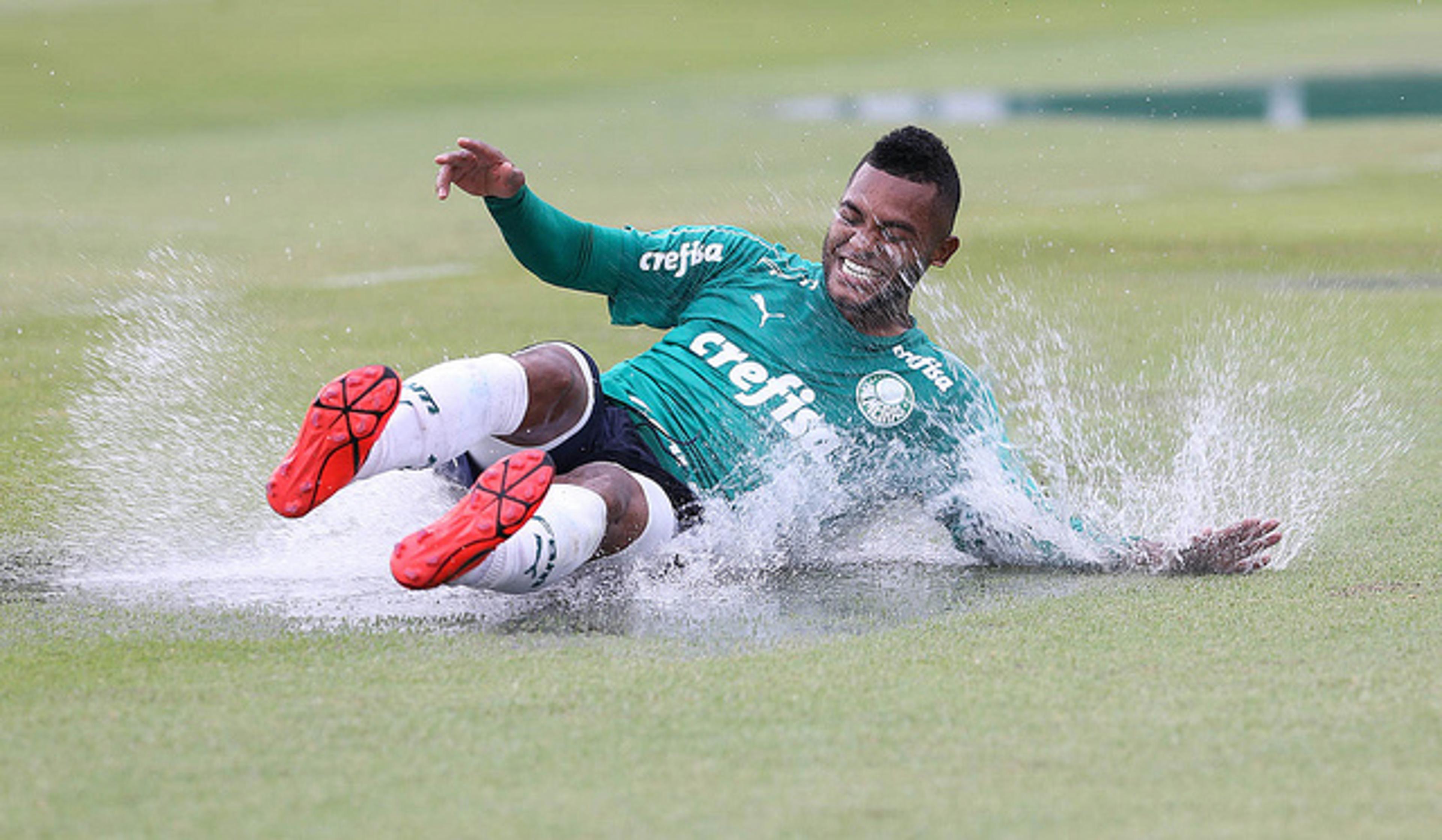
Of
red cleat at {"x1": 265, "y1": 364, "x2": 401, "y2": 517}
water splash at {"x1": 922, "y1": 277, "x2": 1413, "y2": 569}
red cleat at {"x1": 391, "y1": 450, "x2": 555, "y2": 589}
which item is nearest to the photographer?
red cleat at {"x1": 391, "y1": 450, "x2": 555, "y2": 589}

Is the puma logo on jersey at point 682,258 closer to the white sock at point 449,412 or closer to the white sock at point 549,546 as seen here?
the white sock at point 449,412

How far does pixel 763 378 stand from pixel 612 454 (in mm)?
462

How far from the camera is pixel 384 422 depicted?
372 centimetres

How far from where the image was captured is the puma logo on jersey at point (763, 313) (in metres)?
4.69

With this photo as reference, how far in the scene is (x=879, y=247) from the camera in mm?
4656

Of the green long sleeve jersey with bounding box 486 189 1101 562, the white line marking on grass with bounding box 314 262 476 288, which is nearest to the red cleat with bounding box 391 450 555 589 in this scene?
the green long sleeve jersey with bounding box 486 189 1101 562

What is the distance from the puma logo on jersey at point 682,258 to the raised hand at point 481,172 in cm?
42

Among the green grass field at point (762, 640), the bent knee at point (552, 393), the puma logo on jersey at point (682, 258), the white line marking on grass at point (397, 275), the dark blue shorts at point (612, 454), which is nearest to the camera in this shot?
the green grass field at point (762, 640)

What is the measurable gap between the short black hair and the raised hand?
91 cm

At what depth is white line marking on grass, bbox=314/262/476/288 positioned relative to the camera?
10766 mm

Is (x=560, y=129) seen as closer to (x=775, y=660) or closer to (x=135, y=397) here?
(x=135, y=397)

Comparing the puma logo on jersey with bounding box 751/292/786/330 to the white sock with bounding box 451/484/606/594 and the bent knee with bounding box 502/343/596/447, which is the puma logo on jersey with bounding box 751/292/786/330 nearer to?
the bent knee with bounding box 502/343/596/447

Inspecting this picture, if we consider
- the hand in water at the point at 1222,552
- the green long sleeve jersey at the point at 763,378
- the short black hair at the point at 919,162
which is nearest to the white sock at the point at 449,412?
the green long sleeve jersey at the point at 763,378

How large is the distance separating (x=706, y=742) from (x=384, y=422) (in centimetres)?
118
